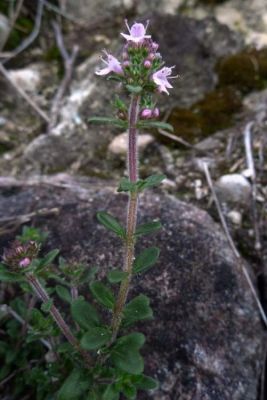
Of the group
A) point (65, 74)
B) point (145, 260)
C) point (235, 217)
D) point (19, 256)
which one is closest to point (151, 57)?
point (145, 260)

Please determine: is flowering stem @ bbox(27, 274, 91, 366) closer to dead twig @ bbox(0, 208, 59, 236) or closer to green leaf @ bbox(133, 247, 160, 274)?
green leaf @ bbox(133, 247, 160, 274)

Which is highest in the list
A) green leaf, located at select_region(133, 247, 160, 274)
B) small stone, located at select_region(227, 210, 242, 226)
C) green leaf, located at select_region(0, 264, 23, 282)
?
small stone, located at select_region(227, 210, 242, 226)

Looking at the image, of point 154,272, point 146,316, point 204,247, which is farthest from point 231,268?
point 146,316

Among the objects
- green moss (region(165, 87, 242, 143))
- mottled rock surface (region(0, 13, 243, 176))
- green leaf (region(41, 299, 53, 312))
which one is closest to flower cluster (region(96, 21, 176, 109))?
green leaf (region(41, 299, 53, 312))

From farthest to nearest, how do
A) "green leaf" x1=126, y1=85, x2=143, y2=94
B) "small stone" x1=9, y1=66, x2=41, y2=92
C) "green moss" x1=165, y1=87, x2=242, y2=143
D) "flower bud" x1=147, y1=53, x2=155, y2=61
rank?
1. "small stone" x1=9, y1=66, x2=41, y2=92
2. "green moss" x1=165, y1=87, x2=242, y2=143
3. "flower bud" x1=147, y1=53, x2=155, y2=61
4. "green leaf" x1=126, y1=85, x2=143, y2=94

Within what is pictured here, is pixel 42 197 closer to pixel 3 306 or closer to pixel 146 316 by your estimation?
pixel 3 306

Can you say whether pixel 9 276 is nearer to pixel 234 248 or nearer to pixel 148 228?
pixel 148 228
